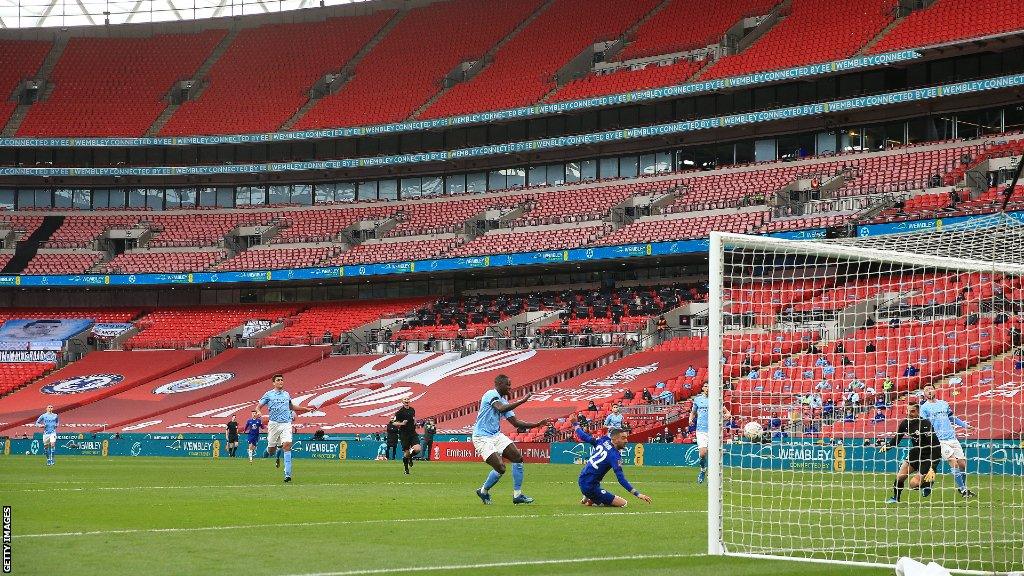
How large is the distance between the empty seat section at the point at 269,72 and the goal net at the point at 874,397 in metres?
47.7

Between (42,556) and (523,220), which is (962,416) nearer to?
(42,556)

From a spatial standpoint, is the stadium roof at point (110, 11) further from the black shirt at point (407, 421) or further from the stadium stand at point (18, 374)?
the black shirt at point (407, 421)

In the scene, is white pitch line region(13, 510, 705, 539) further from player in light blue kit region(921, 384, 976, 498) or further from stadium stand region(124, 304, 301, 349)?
stadium stand region(124, 304, 301, 349)

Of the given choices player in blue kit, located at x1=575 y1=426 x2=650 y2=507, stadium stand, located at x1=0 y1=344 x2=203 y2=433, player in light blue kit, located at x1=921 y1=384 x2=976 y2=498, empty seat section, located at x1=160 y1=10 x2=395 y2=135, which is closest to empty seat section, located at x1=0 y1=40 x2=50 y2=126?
empty seat section, located at x1=160 y1=10 x2=395 y2=135

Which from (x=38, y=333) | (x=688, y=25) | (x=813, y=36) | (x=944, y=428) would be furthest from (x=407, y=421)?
(x=38, y=333)

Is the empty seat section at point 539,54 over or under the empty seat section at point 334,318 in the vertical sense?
over

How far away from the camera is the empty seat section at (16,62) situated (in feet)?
258

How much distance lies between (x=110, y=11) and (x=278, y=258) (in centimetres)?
2300

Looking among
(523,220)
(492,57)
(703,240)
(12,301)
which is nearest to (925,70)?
(703,240)

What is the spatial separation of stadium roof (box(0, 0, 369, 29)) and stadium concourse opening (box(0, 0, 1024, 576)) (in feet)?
0.81

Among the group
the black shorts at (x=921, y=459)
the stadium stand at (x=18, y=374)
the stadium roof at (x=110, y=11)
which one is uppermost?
the stadium roof at (x=110, y=11)

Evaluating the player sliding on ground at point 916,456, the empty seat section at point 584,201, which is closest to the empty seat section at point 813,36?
the empty seat section at point 584,201

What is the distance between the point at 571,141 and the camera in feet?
213

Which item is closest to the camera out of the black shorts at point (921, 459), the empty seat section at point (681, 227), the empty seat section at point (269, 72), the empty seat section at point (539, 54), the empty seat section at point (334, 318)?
the black shorts at point (921, 459)
